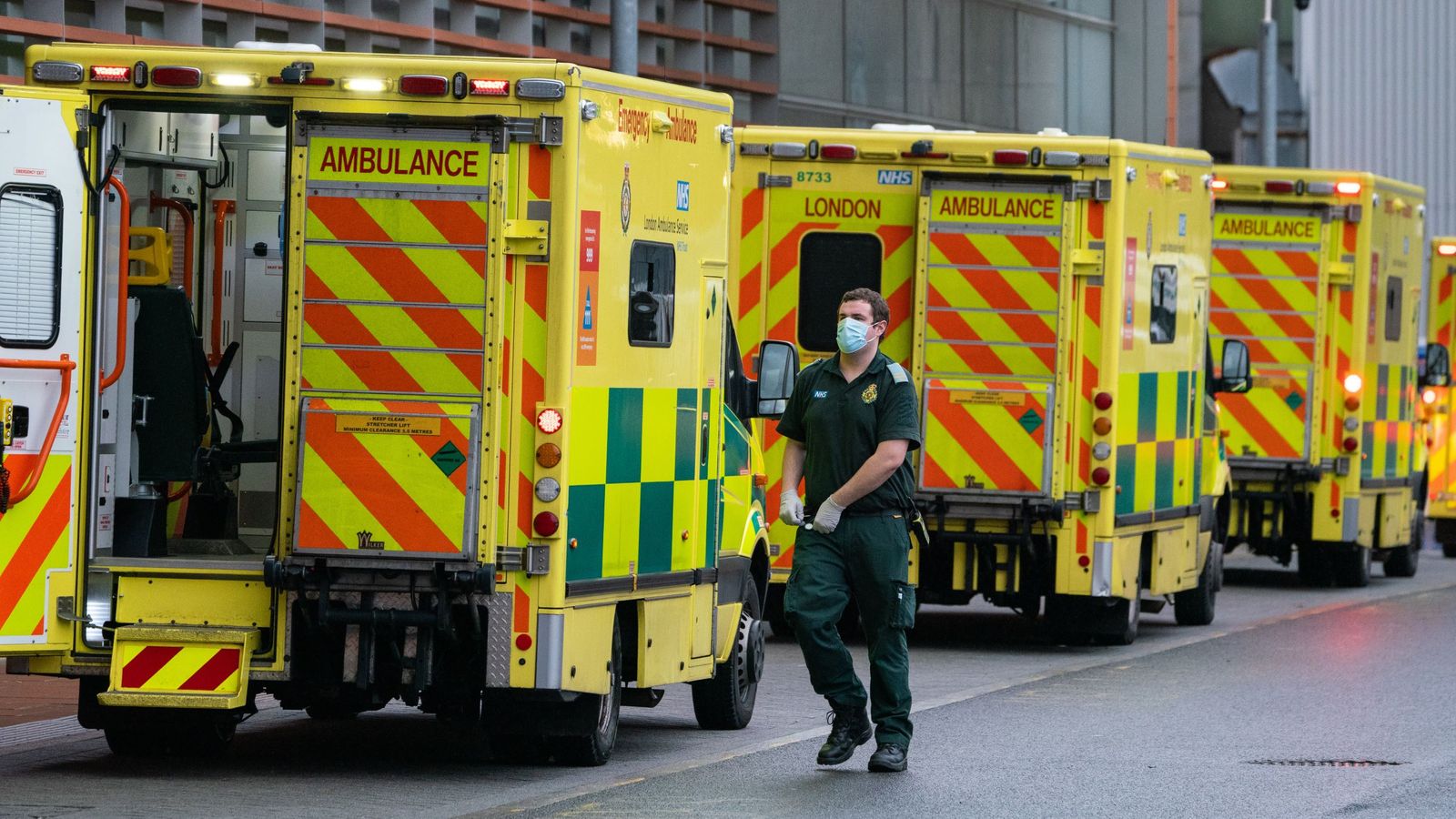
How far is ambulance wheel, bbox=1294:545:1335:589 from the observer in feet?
69.3

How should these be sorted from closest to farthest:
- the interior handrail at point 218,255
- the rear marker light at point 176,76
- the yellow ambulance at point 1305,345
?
the rear marker light at point 176,76 < the interior handrail at point 218,255 < the yellow ambulance at point 1305,345

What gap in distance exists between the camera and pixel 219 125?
11312 millimetres

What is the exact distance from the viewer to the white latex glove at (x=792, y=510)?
988cm

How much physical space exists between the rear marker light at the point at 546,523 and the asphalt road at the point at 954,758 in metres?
0.95

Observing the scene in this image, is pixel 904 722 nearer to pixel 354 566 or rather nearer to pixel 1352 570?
pixel 354 566

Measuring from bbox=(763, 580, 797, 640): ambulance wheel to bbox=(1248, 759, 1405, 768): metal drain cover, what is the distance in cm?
526

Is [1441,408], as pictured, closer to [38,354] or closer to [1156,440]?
[1156,440]

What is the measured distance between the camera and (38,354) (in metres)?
9.32

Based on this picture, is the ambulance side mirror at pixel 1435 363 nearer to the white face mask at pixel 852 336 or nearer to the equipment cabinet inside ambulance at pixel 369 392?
the white face mask at pixel 852 336

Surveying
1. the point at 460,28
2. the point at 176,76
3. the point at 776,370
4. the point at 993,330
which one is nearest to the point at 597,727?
the point at 776,370

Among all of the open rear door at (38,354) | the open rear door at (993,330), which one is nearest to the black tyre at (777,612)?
the open rear door at (993,330)

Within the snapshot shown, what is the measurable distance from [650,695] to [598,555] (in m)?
1.21

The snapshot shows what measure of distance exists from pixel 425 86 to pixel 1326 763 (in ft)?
14.5

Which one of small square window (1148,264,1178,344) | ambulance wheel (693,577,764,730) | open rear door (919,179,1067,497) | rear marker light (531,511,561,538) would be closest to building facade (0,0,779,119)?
open rear door (919,179,1067,497)
